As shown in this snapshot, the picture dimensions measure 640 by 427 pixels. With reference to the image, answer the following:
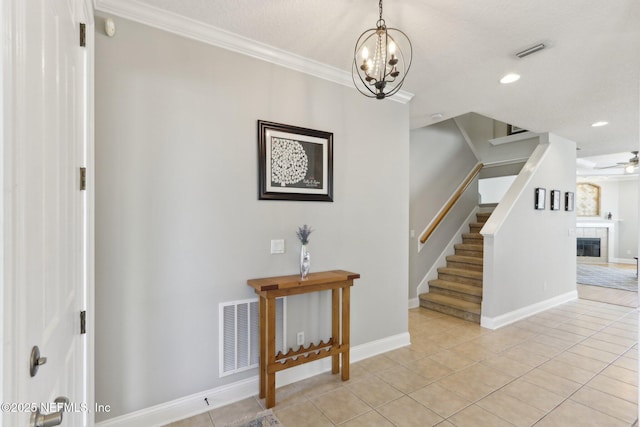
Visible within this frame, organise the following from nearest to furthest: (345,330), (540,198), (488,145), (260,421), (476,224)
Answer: (260,421) → (345,330) → (540,198) → (476,224) → (488,145)

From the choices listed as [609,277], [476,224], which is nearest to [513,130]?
[476,224]

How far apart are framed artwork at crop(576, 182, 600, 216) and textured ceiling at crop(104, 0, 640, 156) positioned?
837 centimetres

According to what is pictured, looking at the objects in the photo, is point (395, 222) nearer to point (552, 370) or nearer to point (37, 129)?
point (552, 370)

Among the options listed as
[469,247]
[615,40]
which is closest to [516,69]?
[615,40]

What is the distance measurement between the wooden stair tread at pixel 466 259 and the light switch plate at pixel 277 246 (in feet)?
11.7

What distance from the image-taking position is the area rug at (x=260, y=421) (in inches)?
74.5

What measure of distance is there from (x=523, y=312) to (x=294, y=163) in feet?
12.7

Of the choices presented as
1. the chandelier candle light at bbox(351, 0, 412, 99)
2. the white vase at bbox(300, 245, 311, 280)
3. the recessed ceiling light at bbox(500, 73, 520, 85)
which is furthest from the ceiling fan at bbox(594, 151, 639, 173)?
the white vase at bbox(300, 245, 311, 280)

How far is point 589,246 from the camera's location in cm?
948

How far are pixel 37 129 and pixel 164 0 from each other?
1.50m

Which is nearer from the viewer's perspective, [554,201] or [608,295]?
[554,201]

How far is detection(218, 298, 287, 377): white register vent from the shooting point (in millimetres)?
2123

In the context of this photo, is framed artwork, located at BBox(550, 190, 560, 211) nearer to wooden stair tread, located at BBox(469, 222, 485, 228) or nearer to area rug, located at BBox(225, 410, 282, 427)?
wooden stair tread, located at BBox(469, 222, 485, 228)

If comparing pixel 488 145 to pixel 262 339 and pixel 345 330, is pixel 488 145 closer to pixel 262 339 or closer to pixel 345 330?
pixel 345 330
